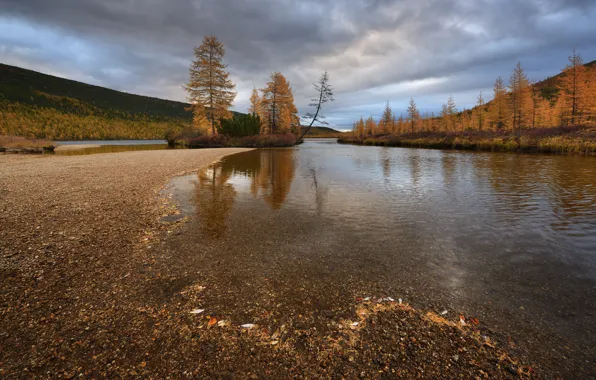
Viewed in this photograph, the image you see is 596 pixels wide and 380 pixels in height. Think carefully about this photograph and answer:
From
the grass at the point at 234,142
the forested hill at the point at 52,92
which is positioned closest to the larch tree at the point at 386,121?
the grass at the point at 234,142

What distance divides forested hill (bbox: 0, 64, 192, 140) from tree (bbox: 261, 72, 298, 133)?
17401 millimetres

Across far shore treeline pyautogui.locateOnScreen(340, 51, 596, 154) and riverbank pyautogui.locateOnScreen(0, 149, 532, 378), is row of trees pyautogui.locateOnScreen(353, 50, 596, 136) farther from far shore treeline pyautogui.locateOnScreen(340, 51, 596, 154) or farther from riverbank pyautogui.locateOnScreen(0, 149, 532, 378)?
riverbank pyautogui.locateOnScreen(0, 149, 532, 378)

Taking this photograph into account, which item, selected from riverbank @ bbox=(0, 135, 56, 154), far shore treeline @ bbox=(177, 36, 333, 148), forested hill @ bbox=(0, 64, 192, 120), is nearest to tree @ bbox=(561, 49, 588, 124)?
far shore treeline @ bbox=(177, 36, 333, 148)

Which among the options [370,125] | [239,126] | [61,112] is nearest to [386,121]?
[370,125]

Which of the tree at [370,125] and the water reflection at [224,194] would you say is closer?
the water reflection at [224,194]

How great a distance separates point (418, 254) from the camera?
6043mm

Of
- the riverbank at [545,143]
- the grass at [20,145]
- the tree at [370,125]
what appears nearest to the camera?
the riverbank at [545,143]

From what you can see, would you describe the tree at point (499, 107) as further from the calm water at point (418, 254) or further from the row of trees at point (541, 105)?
the calm water at point (418, 254)

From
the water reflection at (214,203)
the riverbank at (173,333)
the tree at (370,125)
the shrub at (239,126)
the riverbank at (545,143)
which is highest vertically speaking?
the tree at (370,125)

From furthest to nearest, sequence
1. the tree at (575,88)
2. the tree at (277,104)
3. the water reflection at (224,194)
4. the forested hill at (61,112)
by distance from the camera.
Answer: the forested hill at (61,112)
the tree at (277,104)
the tree at (575,88)
the water reflection at (224,194)

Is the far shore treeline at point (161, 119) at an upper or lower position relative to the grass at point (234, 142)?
upper

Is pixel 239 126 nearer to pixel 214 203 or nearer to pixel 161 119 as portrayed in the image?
pixel 214 203

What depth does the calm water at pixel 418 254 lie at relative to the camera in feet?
13.3

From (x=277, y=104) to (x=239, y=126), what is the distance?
13498 millimetres
